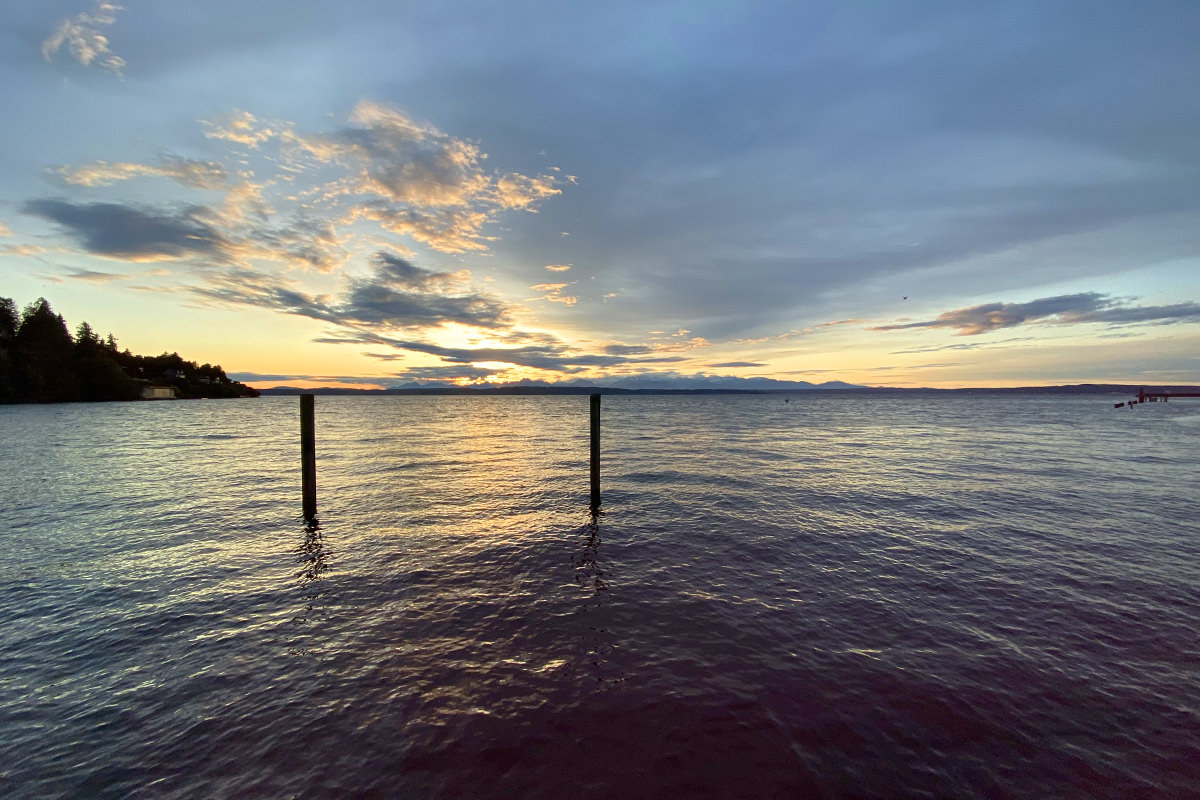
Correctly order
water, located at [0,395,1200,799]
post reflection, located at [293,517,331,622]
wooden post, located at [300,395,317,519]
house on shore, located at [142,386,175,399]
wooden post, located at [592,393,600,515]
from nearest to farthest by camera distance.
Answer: water, located at [0,395,1200,799]
post reflection, located at [293,517,331,622]
wooden post, located at [300,395,317,519]
wooden post, located at [592,393,600,515]
house on shore, located at [142,386,175,399]

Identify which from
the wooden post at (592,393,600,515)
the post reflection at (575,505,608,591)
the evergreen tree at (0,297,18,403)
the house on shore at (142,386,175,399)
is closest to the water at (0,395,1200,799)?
the post reflection at (575,505,608,591)

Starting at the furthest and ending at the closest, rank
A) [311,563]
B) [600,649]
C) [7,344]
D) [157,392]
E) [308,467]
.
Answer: [157,392], [7,344], [308,467], [311,563], [600,649]

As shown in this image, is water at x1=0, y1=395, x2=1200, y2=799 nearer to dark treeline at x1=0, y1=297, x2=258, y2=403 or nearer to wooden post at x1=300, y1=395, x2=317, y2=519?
wooden post at x1=300, y1=395, x2=317, y2=519

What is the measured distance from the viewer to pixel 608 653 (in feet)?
25.6

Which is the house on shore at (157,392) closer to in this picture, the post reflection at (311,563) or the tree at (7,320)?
the tree at (7,320)

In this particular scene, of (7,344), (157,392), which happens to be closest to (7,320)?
(7,344)

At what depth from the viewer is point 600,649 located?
7.93 m

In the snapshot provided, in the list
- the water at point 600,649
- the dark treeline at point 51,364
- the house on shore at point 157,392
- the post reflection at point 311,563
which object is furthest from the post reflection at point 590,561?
the house on shore at point 157,392

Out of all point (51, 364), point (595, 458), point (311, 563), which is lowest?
point (311, 563)

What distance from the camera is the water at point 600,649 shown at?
5457mm

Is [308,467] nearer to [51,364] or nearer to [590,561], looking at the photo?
[590,561]

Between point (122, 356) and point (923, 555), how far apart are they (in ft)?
674

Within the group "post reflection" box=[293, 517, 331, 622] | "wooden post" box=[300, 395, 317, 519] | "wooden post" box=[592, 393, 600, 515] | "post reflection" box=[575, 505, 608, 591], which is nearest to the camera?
"post reflection" box=[293, 517, 331, 622]

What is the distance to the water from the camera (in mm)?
5457
